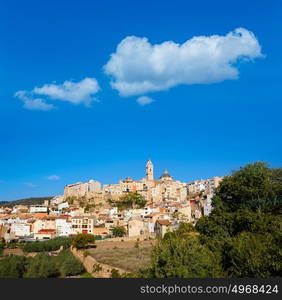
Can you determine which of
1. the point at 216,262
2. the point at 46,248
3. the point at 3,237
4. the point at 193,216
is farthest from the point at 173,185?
the point at 216,262

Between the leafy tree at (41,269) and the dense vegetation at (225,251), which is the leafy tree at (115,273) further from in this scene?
the leafy tree at (41,269)

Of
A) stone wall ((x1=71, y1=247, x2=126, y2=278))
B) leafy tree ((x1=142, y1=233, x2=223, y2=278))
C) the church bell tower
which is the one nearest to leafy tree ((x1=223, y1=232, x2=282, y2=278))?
leafy tree ((x1=142, y1=233, x2=223, y2=278))

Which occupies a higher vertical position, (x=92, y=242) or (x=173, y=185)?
(x=173, y=185)

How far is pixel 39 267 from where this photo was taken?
26203mm

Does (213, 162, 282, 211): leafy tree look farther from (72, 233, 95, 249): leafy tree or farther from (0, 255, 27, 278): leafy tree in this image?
(0, 255, 27, 278): leafy tree

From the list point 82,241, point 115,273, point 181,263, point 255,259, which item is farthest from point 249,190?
point 82,241

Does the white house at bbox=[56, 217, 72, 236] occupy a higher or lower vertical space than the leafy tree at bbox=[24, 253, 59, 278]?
higher

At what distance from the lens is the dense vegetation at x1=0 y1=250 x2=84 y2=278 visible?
2594 centimetres

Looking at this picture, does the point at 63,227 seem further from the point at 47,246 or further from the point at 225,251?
the point at 225,251

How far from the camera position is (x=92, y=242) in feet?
131

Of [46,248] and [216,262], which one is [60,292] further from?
[46,248]

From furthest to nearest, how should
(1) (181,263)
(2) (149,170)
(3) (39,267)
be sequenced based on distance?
(2) (149,170), (3) (39,267), (1) (181,263)

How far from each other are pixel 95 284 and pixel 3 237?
184 ft

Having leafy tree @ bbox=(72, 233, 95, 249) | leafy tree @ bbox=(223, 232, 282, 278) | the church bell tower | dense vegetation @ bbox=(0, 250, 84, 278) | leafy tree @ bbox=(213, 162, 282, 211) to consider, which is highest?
the church bell tower
